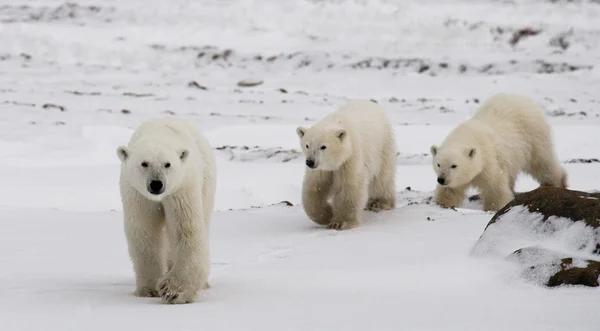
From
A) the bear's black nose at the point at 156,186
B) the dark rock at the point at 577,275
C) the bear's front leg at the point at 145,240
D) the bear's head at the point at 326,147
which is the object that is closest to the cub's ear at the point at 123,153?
the bear's front leg at the point at 145,240

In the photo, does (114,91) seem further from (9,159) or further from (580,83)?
(580,83)

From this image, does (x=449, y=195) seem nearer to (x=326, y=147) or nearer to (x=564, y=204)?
(x=326, y=147)

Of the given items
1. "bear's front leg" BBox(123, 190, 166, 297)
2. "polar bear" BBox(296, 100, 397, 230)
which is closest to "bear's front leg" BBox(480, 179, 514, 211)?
"polar bear" BBox(296, 100, 397, 230)

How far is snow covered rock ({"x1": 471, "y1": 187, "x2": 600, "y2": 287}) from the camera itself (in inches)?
164

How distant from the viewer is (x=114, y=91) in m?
16.2

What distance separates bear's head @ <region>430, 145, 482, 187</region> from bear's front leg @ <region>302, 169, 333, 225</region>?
3.27ft

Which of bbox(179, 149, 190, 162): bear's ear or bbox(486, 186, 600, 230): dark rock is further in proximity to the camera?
bbox(486, 186, 600, 230): dark rock

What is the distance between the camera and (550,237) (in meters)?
4.57

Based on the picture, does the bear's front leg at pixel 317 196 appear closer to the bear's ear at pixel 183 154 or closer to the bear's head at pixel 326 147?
the bear's head at pixel 326 147

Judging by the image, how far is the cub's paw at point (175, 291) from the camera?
4.27 metres

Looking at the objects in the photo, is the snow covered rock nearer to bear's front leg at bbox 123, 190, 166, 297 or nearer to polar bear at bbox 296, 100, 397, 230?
bear's front leg at bbox 123, 190, 166, 297

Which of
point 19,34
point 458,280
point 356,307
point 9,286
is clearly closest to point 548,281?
point 458,280

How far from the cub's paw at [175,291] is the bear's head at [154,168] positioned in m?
0.42

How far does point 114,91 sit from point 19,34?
17.3ft
